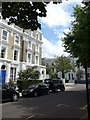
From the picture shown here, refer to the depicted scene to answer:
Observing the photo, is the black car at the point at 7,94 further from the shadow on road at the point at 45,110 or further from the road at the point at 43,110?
the shadow on road at the point at 45,110

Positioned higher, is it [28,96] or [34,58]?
[34,58]

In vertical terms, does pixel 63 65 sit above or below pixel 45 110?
above

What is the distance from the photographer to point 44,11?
7.04 m

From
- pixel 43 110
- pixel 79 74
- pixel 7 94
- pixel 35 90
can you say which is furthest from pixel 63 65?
pixel 43 110

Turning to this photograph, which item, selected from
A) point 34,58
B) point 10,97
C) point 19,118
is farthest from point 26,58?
point 19,118

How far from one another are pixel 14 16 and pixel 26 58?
129 ft

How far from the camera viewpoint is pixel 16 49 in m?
43.4

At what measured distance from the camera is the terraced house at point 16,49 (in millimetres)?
39312

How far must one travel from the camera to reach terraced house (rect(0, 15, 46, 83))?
39312 mm

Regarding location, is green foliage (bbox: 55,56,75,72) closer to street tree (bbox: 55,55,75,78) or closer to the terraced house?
street tree (bbox: 55,55,75,78)

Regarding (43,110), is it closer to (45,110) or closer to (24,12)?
(45,110)

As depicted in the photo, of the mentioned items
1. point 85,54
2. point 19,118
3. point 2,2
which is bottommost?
point 19,118

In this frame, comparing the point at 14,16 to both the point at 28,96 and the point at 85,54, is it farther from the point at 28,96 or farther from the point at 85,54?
the point at 28,96

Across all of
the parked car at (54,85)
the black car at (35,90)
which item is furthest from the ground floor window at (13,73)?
the black car at (35,90)
